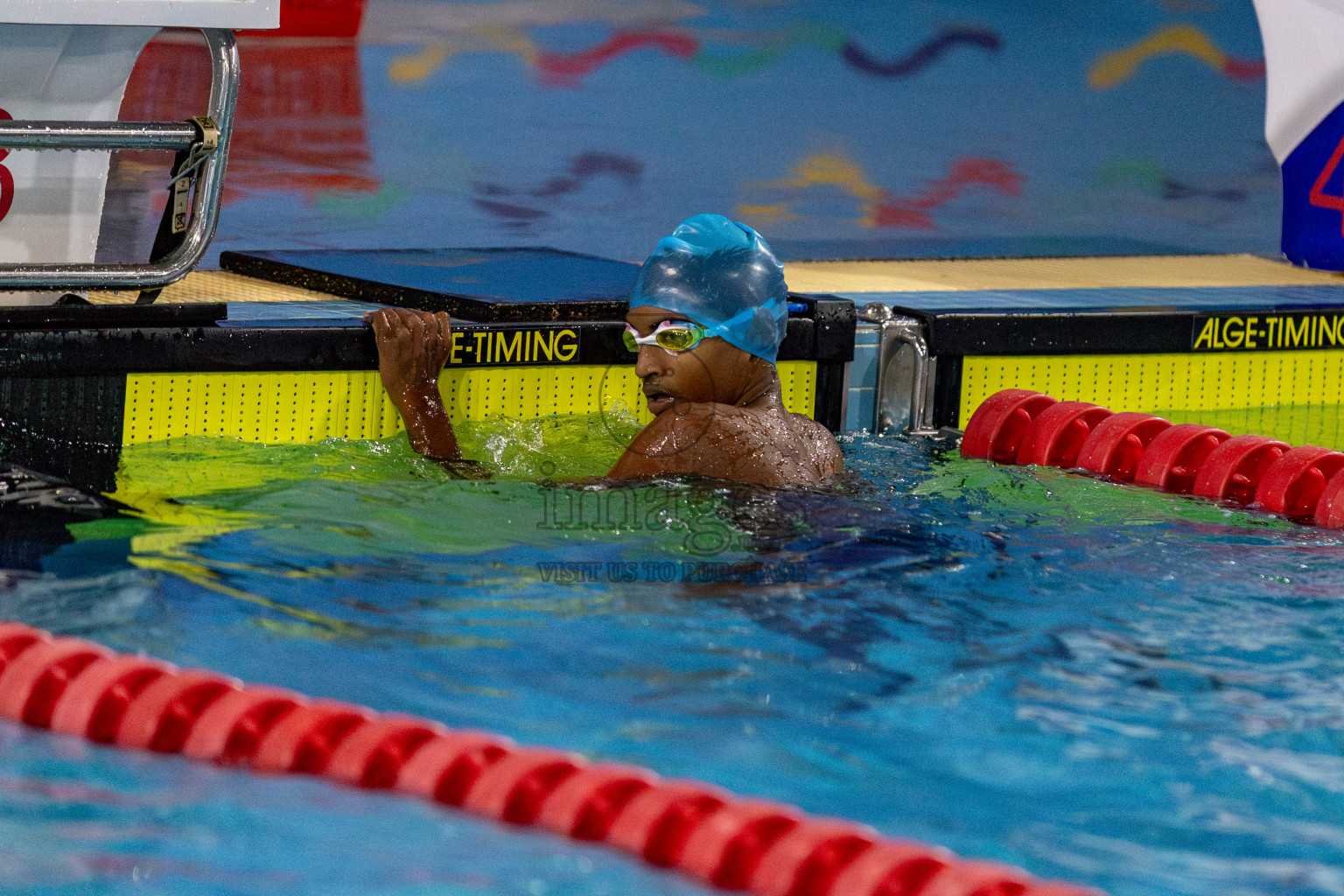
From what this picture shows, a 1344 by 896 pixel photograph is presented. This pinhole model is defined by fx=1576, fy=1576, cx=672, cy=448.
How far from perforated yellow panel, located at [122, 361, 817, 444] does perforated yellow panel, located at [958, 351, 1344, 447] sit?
130 centimetres

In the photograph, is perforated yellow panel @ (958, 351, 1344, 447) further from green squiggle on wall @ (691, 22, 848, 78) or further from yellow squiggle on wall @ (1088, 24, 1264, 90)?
yellow squiggle on wall @ (1088, 24, 1264, 90)

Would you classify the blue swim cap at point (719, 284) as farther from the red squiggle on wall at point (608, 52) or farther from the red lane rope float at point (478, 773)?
the red squiggle on wall at point (608, 52)

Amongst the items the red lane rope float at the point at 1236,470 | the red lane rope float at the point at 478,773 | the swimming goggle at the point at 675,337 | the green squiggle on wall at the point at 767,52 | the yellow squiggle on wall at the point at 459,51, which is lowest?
the red lane rope float at the point at 478,773

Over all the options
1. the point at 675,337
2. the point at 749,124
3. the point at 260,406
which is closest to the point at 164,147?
the point at 260,406

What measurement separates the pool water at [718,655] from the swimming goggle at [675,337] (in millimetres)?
367

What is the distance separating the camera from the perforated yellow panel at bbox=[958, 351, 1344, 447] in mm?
5277

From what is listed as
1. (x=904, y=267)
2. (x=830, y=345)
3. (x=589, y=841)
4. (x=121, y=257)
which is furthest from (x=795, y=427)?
(x=121, y=257)

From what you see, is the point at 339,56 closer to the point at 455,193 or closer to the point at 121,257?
the point at 455,193

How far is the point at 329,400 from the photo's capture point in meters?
4.39

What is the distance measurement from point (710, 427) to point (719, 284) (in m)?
0.38

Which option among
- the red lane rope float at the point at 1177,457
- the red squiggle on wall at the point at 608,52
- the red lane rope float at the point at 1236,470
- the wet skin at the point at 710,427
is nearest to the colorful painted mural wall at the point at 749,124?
the red squiggle on wall at the point at 608,52

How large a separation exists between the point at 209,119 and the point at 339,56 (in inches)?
167

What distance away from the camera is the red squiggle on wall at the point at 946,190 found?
902 cm

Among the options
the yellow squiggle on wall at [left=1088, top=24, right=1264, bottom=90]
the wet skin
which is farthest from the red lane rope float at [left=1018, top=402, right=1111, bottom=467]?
the yellow squiggle on wall at [left=1088, top=24, right=1264, bottom=90]
